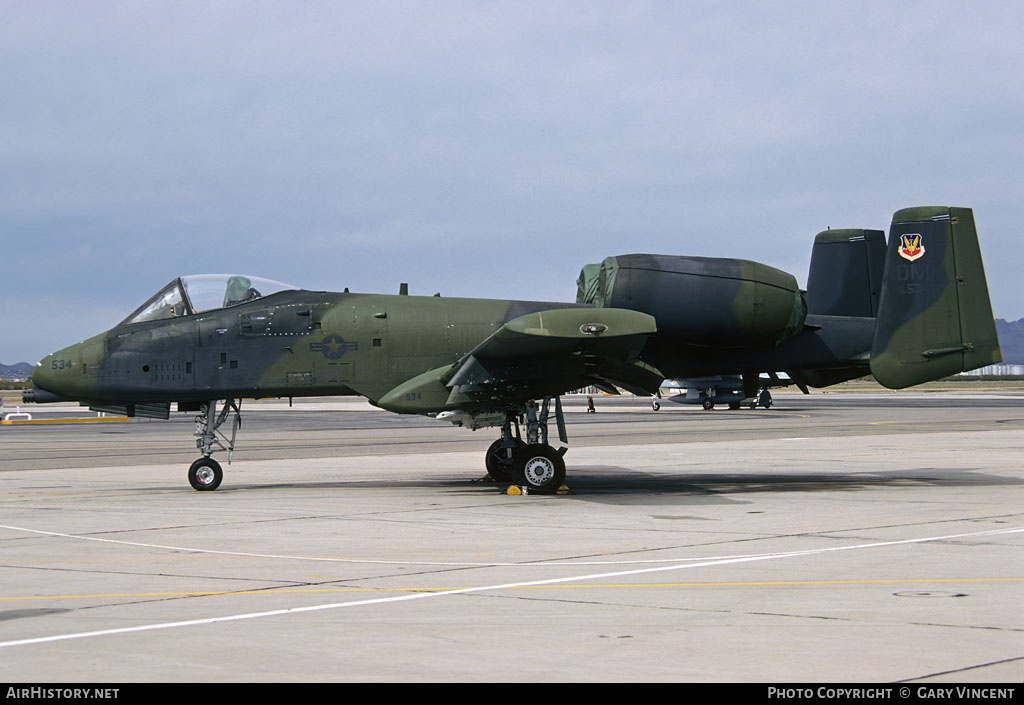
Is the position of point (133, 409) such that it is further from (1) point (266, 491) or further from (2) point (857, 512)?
(2) point (857, 512)

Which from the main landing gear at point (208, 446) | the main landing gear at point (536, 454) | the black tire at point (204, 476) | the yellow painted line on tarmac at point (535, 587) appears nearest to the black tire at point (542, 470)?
the main landing gear at point (536, 454)

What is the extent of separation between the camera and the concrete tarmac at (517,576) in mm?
6273

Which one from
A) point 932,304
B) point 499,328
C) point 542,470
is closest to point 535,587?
point 542,470

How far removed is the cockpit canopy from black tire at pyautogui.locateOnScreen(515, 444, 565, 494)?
203 inches

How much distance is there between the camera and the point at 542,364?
16.4 meters

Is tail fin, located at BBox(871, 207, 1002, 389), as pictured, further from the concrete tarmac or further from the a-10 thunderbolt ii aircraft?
the concrete tarmac

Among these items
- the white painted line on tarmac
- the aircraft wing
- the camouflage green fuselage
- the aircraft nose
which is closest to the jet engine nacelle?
the aircraft wing

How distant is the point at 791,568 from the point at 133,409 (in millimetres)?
12401

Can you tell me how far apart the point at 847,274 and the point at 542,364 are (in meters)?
7.25

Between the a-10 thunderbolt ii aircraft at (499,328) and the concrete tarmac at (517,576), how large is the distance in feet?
4.95

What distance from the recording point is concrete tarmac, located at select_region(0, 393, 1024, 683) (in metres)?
6.27

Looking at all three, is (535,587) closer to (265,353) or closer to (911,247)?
(265,353)
